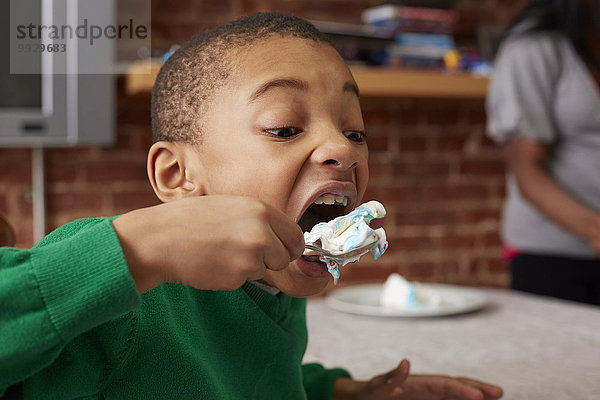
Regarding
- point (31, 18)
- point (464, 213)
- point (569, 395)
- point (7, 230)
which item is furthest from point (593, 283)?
point (31, 18)

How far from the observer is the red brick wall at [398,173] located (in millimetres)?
1985

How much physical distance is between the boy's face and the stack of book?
5.05ft

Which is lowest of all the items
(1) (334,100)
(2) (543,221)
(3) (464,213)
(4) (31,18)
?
(3) (464,213)

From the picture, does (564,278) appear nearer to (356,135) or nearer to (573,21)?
(573,21)

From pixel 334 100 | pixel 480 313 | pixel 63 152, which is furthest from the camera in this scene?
pixel 63 152

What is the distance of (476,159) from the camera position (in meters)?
2.57

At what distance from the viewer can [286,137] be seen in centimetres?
61

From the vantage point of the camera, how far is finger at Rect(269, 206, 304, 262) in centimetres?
47

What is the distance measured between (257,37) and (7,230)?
15.0 inches

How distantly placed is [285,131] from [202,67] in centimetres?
12

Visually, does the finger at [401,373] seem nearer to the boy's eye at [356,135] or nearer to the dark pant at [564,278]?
the boy's eye at [356,135]

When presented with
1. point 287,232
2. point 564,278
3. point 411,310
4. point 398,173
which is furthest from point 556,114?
point 287,232

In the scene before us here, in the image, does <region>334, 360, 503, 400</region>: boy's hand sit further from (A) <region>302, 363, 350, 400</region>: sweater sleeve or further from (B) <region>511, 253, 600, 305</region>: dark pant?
(B) <region>511, 253, 600, 305</region>: dark pant

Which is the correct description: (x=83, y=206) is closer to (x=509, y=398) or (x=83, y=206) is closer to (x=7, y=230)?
(x=7, y=230)
